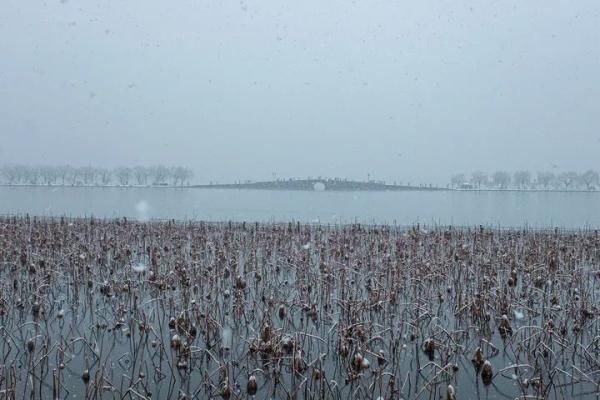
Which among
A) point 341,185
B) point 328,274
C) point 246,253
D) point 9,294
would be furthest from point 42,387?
point 341,185

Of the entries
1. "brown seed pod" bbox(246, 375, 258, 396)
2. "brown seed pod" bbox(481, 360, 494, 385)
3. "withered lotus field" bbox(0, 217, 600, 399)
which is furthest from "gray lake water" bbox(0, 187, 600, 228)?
"brown seed pod" bbox(246, 375, 258, 396)

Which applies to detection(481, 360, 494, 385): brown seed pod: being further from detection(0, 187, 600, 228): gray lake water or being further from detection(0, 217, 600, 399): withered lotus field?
detection(0, 187, 600, 228): gray lake water

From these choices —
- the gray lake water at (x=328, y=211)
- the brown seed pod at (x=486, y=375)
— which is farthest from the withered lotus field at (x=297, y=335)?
the gray lake water at (x=328, y=211)

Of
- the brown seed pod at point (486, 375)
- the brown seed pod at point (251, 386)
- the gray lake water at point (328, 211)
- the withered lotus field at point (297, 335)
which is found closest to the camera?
the brown seed pod at point (251, 386)

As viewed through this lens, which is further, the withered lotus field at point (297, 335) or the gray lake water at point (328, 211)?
the gray lake water at point (328, 211)

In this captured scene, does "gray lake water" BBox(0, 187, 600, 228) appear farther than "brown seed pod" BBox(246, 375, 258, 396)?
Yes

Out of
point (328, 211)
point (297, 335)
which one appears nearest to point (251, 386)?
point (297, 335)

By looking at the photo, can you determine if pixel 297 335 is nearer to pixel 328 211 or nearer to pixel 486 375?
pixel 486 375

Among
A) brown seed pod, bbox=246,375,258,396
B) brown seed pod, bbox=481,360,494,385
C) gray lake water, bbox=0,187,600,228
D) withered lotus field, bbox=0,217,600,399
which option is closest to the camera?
brown seed pod, bbox=246,375,258,396

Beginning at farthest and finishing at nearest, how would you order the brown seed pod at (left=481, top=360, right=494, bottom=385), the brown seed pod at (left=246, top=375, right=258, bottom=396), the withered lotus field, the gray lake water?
the gray lake water < the brown seed pod at (left=481, top=360, right=494, bottom=385) < the withered lotus field < the brown seed pod at (left=246, top=375, right=258, bottom=396)

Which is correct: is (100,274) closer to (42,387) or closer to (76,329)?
(76,329)

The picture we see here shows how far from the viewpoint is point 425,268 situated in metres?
11.6

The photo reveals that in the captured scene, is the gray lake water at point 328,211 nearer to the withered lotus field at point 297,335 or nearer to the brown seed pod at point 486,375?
the withered lotus field at point 297,335

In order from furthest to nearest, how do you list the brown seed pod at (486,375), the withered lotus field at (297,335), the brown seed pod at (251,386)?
1. the brown seed pod at (486,375)
2. the withered lotus field at (297,335)
3. the brown seed pod at (251,386)
